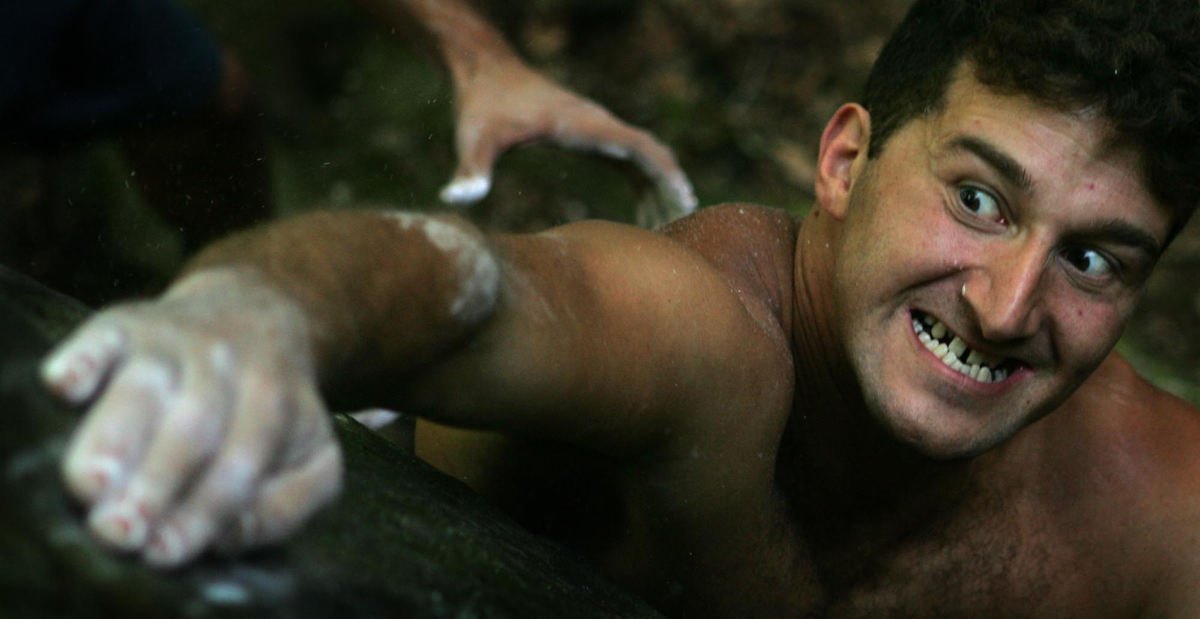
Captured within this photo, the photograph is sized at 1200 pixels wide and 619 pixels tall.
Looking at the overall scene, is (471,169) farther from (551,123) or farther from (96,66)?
(96,66)

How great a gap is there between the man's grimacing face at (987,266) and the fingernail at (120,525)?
1.57 meters

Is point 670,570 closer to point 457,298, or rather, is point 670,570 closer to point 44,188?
point 457,298

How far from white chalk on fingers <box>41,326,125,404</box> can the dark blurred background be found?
3228 mm

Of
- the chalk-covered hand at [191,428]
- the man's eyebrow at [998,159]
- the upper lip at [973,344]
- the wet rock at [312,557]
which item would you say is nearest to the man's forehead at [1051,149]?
the man's eyebrow at [998,159]

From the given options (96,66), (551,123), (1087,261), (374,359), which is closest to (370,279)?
(374,359)

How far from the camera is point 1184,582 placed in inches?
106

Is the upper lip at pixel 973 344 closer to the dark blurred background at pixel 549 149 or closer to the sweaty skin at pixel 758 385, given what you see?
the sweaty skin at pixel 758 385

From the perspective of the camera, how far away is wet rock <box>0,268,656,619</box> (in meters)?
1.08

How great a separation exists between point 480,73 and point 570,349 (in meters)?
1.87

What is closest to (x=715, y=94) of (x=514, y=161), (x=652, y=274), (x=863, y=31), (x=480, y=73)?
(x=863, y=31)

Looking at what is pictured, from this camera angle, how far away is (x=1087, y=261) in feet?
7.47

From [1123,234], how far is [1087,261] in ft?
0.26

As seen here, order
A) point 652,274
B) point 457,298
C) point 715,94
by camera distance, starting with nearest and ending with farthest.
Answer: point 457,298 → point 652,274 → point 715,94

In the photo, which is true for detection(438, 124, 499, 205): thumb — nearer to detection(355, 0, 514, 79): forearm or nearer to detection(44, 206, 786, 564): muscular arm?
detection(355, 0, 514, 79): forearm
